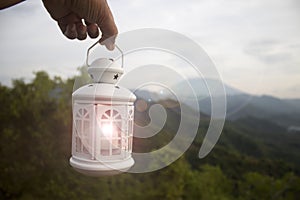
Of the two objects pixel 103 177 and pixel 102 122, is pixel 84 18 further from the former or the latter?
pixel 103 177

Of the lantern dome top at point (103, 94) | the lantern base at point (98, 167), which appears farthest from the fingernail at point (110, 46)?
the lantern base at point (98, 167)

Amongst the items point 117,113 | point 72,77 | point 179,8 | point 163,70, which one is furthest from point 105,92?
point 72,77

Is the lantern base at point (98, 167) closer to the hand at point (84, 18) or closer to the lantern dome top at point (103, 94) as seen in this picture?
the lantern dome top at point (103, 94)

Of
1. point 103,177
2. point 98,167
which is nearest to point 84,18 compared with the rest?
point 98,167

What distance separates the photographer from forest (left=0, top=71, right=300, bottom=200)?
1.86 m

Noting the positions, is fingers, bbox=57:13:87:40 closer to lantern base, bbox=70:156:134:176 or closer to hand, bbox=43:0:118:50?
hand, bbox=43:0:118:50

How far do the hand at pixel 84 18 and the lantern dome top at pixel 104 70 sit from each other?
0.06 m

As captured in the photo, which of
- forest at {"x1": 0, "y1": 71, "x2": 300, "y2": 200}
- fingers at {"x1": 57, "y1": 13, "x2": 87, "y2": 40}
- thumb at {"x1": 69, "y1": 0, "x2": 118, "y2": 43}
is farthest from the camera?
forest at {"x1": 0, "y1": 71, "x2": 300, "y2": 200}

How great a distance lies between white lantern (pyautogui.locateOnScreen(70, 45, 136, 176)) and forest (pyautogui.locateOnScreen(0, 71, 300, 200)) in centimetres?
134

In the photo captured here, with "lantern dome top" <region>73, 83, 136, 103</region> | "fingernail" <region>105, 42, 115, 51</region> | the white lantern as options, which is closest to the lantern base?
the white lantern

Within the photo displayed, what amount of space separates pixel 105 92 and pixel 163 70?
0.21m

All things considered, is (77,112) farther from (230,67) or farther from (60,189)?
(60,189)

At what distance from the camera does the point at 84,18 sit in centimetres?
60

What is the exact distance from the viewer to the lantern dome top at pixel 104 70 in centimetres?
59
